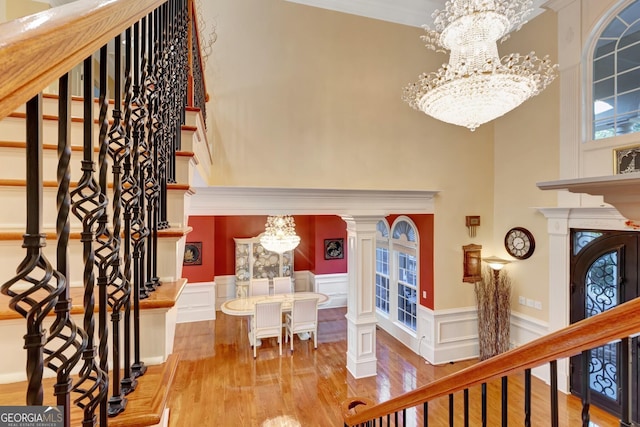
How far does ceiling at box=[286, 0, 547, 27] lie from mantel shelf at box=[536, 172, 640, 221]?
4.41 metres

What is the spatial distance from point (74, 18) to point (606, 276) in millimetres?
5078

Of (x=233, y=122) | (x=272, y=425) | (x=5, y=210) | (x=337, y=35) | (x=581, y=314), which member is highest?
(x=337, y=35)

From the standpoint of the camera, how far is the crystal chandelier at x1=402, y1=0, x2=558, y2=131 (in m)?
2.37

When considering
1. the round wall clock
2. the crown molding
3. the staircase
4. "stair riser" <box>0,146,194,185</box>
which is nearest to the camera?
the staircase

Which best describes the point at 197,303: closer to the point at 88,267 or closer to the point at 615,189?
the point at 88,267

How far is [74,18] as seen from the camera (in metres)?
0.49

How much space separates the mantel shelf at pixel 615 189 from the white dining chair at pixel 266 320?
16.4ft

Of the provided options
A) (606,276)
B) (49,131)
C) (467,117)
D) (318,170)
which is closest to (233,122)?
(318,170)

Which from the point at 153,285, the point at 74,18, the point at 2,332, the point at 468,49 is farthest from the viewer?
the point at 468,49

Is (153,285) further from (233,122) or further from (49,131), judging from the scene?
(233,122)

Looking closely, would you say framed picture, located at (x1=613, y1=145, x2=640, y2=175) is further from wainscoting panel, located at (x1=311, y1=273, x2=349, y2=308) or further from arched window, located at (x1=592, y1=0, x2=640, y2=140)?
wainscoting panel, located at (x1=311, y1=273, x2=349, y2=308)

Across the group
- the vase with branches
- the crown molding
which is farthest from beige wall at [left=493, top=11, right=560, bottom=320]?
the crown molding

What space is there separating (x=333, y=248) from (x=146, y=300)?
760 centimetres

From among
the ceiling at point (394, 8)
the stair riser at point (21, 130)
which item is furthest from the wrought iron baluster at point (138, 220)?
the ceiling at point (394, 8)
